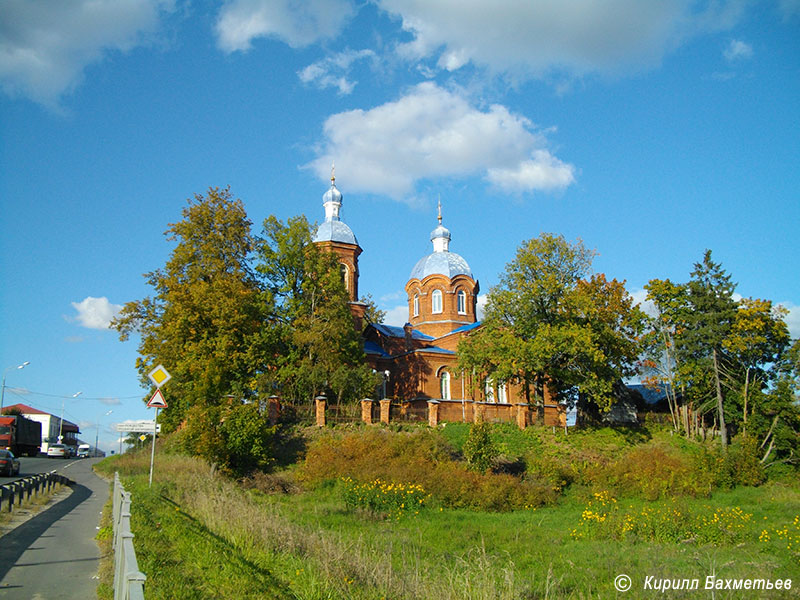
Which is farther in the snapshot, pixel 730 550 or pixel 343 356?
pixel 343 356

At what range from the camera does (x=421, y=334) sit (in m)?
39.8

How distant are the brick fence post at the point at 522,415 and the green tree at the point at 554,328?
1.30 metres

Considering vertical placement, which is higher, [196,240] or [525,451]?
[196,240]

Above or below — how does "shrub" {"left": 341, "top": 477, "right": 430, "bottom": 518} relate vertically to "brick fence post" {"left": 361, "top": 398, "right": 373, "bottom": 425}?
below

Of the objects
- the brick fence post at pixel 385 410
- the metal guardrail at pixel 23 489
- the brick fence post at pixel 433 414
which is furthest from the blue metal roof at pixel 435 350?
the metal guardrail at pixel 23 489

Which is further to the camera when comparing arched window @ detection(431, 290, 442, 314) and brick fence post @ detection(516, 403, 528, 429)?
arched window @ detection(431, 290, 442, 314)

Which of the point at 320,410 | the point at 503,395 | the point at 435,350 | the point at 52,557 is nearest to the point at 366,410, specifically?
the point at 320,410

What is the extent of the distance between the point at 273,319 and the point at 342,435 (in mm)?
7509

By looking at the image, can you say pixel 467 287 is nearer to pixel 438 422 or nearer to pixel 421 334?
pixel 421 334

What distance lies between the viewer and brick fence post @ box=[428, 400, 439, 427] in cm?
2917

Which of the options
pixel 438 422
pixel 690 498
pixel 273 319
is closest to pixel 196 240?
pixel 273 319

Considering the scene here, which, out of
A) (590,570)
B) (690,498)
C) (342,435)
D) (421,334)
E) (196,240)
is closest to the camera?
(590,570)

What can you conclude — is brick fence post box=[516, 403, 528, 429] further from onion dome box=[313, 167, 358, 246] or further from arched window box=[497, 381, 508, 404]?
onion dome box=[313, 167, 358, 246]
